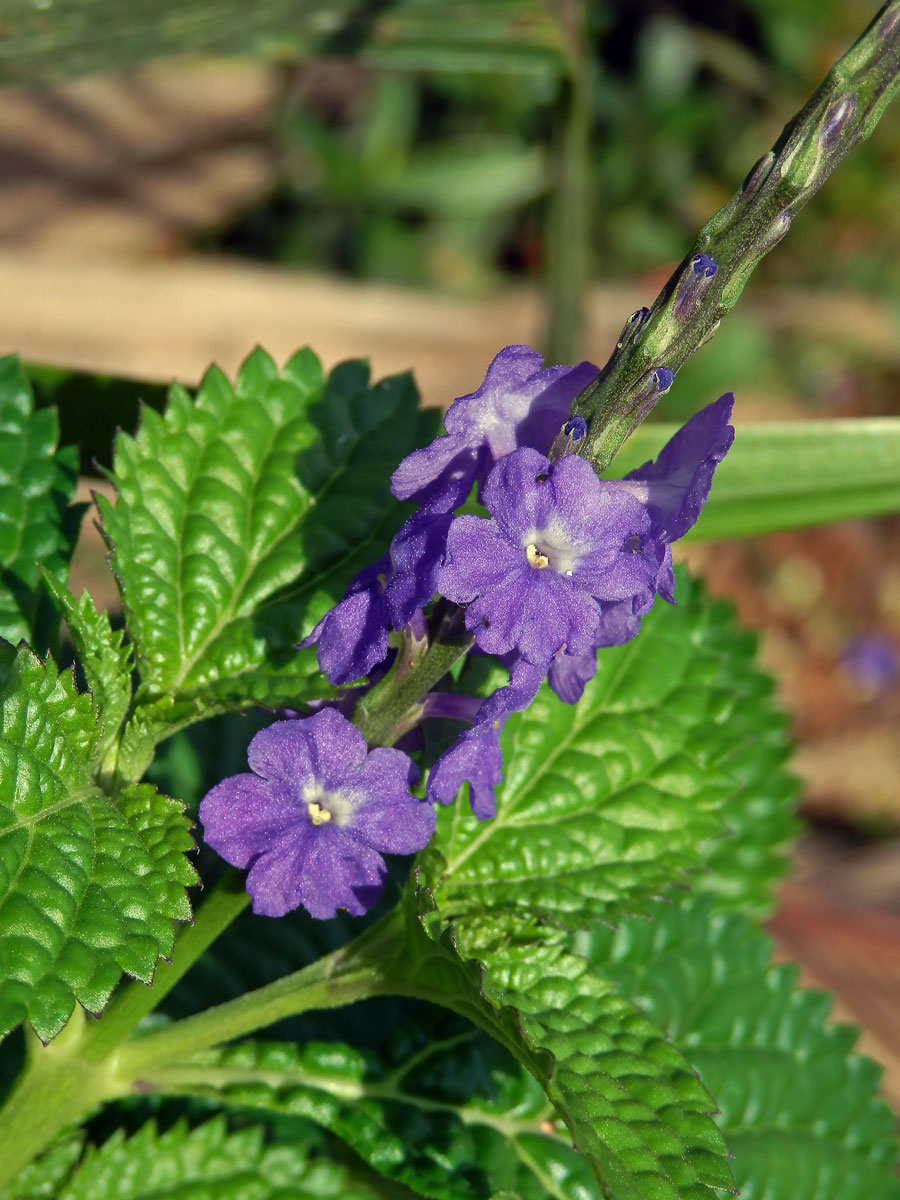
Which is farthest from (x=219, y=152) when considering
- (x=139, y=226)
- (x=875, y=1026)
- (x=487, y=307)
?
(x=875, y=1026)

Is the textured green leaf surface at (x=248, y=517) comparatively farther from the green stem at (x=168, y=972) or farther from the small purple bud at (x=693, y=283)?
the small purple bud at (x=693, y=283)

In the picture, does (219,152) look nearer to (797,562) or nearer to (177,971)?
(797,562)

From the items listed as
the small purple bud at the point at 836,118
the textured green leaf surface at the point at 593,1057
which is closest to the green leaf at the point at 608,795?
the textured green leaf surface at the point at 593,1057

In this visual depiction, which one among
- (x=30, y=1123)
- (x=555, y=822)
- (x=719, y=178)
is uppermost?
(x=719, y=178)

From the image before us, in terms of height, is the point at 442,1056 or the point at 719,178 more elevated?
the point at 719,178

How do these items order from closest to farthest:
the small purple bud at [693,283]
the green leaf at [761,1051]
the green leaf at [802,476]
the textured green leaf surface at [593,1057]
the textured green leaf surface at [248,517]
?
the small purple bud at [693,283], the textured green leaf surface at [593,1057], the textured green leaf surface at [248,517], the green leaf at [761,1051], the green leaf at [802,476]

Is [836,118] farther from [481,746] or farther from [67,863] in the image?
[67,863]

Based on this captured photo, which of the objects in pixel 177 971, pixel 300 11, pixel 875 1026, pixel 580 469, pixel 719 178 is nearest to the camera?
pixel 580 469

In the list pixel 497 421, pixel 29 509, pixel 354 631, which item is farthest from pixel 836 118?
pixel 29 509
